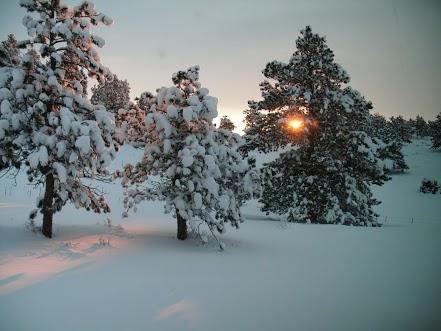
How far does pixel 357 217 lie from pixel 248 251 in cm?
815

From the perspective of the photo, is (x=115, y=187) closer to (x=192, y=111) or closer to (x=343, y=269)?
(x=192, y=111)

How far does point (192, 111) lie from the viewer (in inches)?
276

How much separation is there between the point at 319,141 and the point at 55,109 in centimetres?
1067

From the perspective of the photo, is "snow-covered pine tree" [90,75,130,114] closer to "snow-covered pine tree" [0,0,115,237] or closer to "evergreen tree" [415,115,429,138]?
"snow-covered pine tree" [0,0,115,237]

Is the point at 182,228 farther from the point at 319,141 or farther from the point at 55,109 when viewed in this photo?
the point at 319,141

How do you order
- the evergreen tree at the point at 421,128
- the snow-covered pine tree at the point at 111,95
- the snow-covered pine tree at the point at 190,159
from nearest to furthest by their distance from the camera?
the snow-covered pine tree at the point at 190,159
the snow-covered pine tree at the point at 111,95
the evergreen tree at the point at 421,128

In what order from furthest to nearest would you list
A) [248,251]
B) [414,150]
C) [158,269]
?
[414,150]
[248,251]
[158,269]

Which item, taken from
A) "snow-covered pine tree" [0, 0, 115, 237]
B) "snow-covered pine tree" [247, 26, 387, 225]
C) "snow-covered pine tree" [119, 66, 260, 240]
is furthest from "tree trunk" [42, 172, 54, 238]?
"snow-covered pine tree" [247, 26, 387, 225]

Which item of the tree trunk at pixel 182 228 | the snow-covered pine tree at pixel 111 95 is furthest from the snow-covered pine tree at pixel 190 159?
the snow-covered pine tree at pixel 111 95

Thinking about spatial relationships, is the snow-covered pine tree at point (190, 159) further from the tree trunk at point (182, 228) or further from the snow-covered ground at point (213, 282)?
the snow-covered ground at point (213, 282)

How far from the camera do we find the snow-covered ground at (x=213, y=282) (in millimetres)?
3988

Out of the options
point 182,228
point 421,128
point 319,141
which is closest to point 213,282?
point 182,228

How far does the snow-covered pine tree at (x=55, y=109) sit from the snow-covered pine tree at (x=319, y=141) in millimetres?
7986

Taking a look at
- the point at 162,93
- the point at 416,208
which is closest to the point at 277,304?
the point at 162,93
